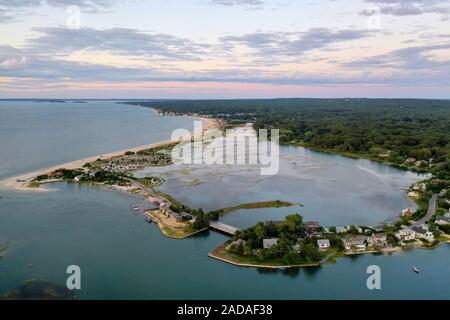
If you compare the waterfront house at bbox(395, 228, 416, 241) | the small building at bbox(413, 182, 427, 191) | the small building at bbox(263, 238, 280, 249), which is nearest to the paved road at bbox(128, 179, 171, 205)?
the small building at bbox(263, 238, 280, 249)

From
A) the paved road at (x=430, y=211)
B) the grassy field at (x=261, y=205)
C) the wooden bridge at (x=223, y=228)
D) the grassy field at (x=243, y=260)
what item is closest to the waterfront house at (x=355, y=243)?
the grassy field at (x=243, y=260)

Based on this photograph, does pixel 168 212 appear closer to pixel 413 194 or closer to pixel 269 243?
pixel 269 243

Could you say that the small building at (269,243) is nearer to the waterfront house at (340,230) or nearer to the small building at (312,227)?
the small building at (312,227)

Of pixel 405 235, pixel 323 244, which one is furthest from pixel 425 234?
pixel 323 244

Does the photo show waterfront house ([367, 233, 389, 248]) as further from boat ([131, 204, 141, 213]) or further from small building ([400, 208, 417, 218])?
boat ([131, 204, 141, 213])

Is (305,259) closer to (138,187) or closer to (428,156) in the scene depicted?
(138,187)
